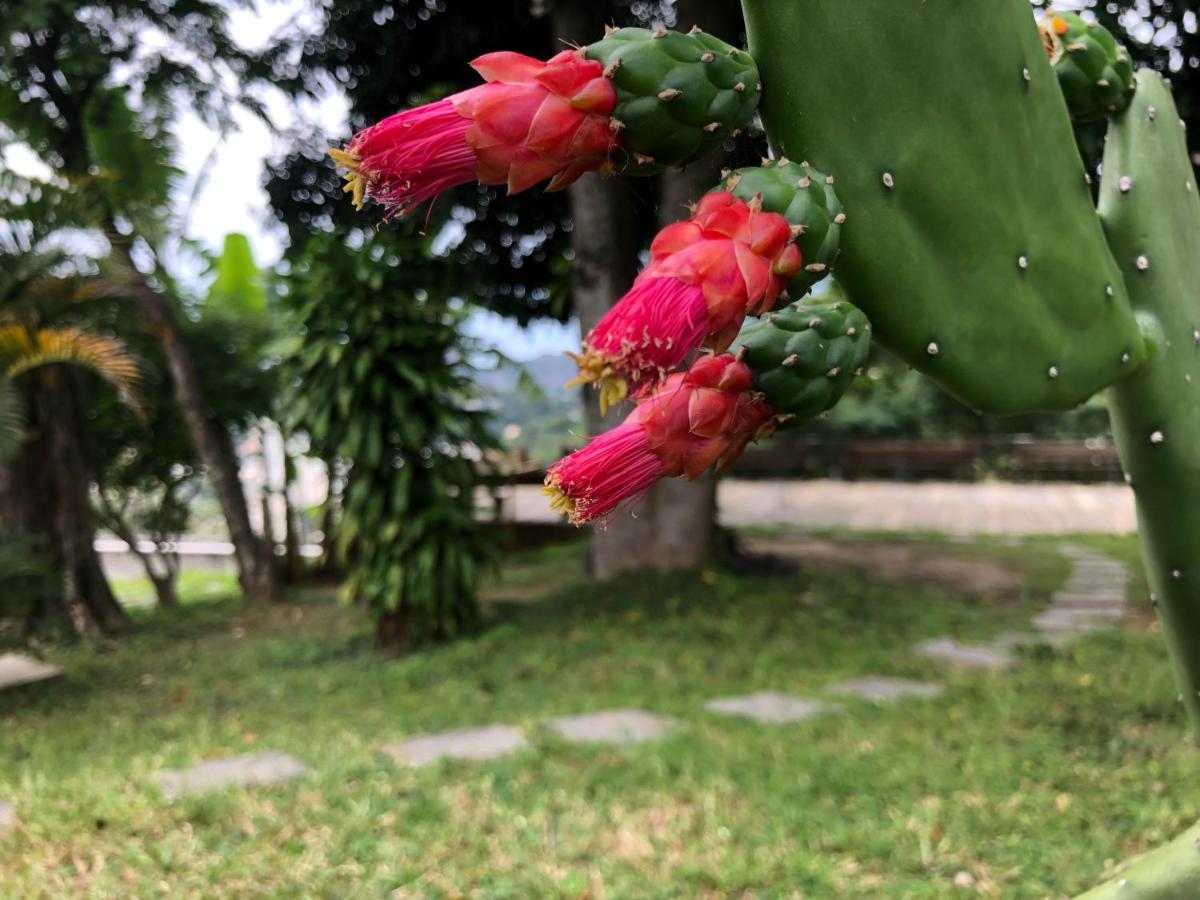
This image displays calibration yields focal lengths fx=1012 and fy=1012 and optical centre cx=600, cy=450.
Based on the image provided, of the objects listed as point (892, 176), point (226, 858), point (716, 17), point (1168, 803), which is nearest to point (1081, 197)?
point (892, 176)

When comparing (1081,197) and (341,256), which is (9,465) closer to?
(341,256)

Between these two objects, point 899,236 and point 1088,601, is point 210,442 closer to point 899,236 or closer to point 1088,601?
point 1088,601

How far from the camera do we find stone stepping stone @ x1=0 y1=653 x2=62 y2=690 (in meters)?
5.30

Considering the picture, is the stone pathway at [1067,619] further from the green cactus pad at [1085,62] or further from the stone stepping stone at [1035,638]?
the green cactus pad at [1085,62]

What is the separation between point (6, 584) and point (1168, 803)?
5361 millimetres

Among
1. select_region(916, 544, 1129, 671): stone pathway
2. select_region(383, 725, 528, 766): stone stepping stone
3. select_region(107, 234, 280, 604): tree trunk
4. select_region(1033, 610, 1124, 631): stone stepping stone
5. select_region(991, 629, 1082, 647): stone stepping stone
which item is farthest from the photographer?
select_region(107, 234, 280, 604): tree trunk

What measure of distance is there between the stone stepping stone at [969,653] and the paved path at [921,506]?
19.2ft

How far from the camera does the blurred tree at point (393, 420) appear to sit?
233 inches

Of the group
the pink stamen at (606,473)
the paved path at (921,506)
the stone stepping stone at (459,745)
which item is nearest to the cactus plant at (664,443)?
the pink stamen at (606,473)

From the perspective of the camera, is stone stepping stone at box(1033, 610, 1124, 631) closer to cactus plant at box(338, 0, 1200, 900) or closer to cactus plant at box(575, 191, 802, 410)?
cactus plant at box(338, 0, 1200, 900)

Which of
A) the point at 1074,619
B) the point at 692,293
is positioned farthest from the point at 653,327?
the point at 1074,619

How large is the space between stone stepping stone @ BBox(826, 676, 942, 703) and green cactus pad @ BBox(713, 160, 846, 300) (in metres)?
4.03

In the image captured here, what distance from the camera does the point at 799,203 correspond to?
99cm

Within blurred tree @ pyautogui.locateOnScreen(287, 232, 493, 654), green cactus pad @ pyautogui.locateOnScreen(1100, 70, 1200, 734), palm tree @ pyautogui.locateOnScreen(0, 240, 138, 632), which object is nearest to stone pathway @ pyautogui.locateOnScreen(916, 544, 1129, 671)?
blurred tree @ pyautogui.locateOnScreen(287, 232, 493, 654)
